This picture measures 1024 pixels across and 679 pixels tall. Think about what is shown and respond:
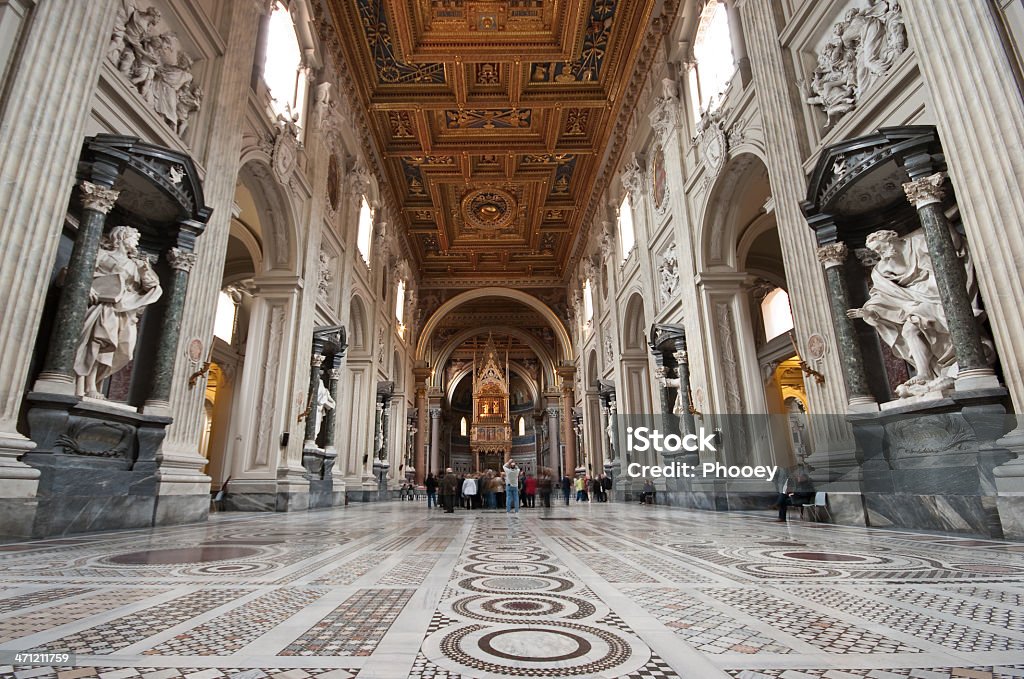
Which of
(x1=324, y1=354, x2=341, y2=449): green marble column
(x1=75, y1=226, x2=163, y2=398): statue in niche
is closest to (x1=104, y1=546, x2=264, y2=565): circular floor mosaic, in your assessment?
(x1=75, y1=226, x2=163, y2=398): statue in niche

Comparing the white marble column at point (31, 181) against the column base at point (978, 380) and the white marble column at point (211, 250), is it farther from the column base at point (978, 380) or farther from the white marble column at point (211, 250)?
the column base at point (978, 380)

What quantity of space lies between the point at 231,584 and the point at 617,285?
1377 centimetres

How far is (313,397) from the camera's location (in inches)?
391

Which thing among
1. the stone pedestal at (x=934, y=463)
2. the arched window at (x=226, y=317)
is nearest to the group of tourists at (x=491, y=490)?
the stone pedestal at (x=934, y=463)

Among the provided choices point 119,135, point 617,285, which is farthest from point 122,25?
point 617,285

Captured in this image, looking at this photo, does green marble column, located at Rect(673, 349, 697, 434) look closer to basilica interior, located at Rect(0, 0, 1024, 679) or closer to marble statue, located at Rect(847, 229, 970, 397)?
basilica interior, located at Rect(0, 0, 1024, 679)

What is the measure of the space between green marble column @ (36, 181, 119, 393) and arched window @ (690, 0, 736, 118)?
8497 mm

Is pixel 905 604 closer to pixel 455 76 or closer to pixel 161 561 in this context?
pixel 161 561

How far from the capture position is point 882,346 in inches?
209

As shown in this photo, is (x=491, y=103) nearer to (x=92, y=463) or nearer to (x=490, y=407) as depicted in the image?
(x=92, y=463)

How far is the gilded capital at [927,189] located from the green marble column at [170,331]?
Answer: 717 centimetres

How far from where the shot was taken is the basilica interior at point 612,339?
1644 mm

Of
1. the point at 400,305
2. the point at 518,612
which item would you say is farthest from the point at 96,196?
the point at 400,305

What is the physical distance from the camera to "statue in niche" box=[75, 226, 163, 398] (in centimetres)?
471
